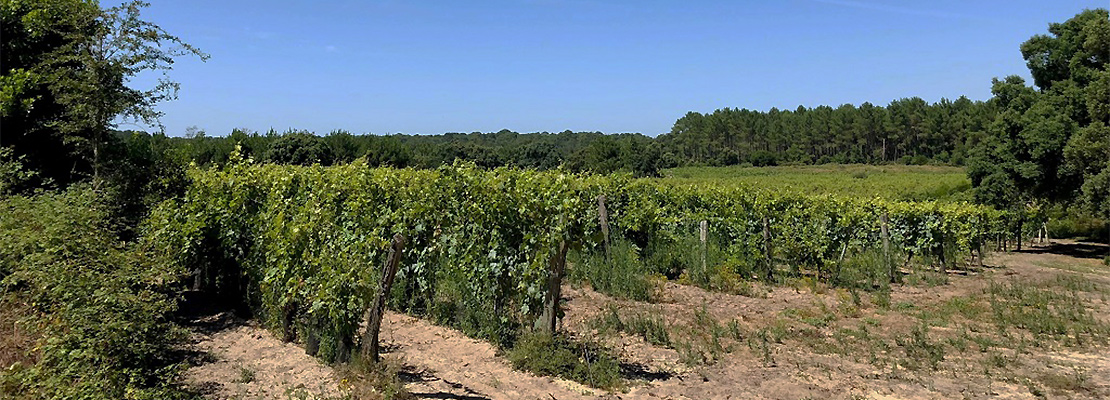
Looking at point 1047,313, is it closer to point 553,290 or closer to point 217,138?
point 553,290

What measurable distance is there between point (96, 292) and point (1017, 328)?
10.7 meters

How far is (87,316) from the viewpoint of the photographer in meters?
4.48

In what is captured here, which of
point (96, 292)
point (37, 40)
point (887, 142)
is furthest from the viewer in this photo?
point (887, 142)

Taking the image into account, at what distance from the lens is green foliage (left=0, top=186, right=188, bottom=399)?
4.30 m

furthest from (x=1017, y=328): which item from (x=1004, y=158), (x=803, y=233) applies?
(x=1004, y=158)

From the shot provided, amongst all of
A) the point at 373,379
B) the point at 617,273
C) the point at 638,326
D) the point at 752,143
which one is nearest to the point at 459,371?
the point at 373,379

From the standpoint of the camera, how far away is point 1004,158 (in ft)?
75.8

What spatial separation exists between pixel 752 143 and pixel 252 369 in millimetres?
119685

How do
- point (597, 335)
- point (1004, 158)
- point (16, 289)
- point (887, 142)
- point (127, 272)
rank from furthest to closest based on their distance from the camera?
point (887, 142) → point (1004, 158) → point (597, 335) → point (16, 289) → point (127, 272)

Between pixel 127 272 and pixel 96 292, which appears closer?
pixel 96 292

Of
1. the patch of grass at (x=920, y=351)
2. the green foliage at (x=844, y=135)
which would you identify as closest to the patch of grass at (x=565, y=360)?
the patch of grass at (x=920, y=351)

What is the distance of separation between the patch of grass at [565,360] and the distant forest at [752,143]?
39484 millimetres

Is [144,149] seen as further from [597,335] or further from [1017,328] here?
[1017,328]

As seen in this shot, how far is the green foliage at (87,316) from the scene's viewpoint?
4.30 m
